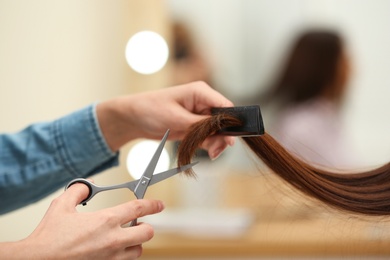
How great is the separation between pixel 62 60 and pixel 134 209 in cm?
145

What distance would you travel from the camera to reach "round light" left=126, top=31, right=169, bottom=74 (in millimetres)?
2207

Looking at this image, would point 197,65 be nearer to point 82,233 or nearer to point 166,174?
point 166,174

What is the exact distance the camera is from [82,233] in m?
0.84

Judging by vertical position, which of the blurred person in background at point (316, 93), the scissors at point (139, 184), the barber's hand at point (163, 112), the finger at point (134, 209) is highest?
the barber's hand at point (163, 112)

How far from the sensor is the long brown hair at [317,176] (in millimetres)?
960

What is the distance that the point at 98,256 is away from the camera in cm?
85

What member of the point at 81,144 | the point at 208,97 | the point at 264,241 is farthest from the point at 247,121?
the point at 264,241

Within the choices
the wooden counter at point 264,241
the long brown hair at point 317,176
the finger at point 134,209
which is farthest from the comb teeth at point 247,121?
the wooden counter at point 264,241

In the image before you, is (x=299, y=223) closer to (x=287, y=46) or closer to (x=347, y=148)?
(x=347, y=148)

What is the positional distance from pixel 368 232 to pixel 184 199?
107 cm

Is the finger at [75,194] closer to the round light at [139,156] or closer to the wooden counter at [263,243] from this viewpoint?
the wooden counter at [263,243]

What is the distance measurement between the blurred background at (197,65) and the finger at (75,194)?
111 centimetres

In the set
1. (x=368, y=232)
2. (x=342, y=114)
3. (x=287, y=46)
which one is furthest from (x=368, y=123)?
(x=368, y=232)

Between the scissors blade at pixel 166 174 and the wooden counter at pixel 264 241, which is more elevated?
the scissors blade at pixel 166 174
